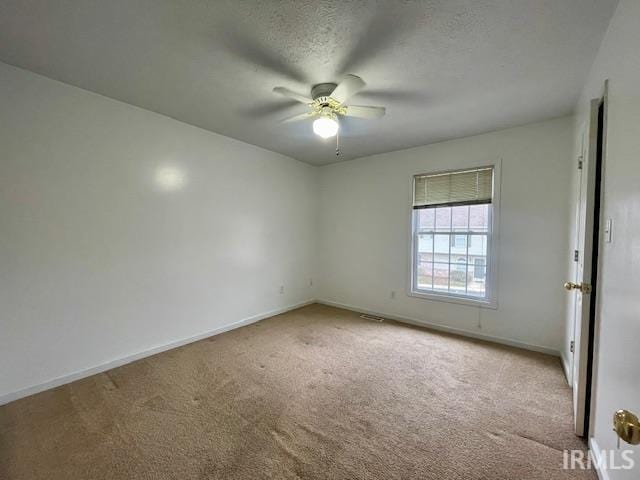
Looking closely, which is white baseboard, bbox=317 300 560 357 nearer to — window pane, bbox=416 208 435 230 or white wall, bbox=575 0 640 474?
window pane, bbox=416 208 435 230

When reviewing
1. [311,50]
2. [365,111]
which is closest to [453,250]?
[365,111]

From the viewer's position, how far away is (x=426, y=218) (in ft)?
12.7

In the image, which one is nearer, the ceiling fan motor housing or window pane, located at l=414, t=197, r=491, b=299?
the ceiling fan motor housing

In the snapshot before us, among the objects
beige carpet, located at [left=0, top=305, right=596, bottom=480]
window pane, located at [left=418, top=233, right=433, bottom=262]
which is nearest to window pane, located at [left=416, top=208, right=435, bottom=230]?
window pane, located at [left=418, top=233, right=433, bottom=262]

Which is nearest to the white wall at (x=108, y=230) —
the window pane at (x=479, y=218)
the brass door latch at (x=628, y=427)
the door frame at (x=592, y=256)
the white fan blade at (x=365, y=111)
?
the white fan blade at (x=365, y=111)

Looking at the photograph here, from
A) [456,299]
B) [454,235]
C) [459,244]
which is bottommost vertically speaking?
[456,299]

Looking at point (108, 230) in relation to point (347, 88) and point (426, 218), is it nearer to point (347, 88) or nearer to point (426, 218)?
point (347, 88)

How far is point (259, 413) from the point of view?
1.98 meters

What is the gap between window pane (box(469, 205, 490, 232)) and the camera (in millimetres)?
3363

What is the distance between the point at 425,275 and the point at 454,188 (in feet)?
4.13

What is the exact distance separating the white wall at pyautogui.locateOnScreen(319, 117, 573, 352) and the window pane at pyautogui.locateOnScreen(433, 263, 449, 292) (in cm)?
25

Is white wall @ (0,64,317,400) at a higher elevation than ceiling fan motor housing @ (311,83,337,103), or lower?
lower

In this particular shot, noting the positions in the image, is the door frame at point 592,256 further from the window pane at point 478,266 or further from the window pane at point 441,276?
the window pane at point 441,276

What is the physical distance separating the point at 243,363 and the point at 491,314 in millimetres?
2948
